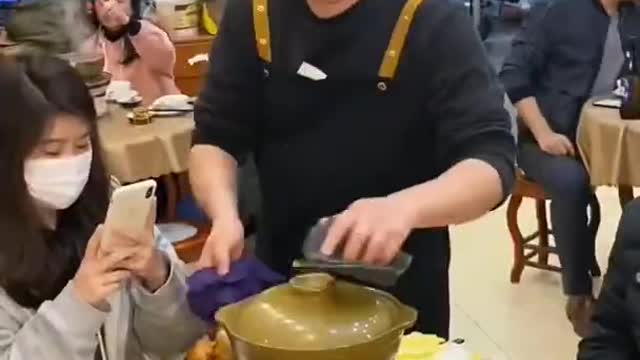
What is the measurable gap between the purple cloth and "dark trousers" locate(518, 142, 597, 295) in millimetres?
2467

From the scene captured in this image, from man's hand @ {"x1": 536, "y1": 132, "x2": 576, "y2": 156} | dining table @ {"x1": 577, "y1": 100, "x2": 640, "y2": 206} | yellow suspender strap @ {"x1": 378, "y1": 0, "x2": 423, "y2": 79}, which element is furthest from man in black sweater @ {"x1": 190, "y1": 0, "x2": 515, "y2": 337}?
man's hand @ {"x1": 536, "y1": 132, "x2": 576, "y2": 156}

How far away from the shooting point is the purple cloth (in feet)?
4.62

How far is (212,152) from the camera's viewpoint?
5.74 ft

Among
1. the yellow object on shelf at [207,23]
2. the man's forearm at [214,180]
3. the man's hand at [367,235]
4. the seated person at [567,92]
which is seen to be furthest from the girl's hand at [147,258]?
the yellow object on shelf at [207,23]

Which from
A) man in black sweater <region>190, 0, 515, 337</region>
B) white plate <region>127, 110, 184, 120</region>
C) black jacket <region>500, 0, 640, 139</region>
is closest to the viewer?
man in black sweater <region>190, 0, 515, 337</region>

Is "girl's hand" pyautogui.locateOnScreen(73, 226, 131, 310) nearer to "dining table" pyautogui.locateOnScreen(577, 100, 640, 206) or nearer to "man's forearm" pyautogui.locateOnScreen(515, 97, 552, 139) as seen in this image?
"dining table" pyautogui.locateOnScreen(577, 100, 640, 206)

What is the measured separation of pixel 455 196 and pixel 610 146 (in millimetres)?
2171

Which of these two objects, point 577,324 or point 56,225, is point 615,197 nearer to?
point 577,324

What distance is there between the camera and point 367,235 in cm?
128

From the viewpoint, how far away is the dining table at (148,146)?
3.34 m

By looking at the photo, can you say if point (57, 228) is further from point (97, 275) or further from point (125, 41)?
point (125, 41)

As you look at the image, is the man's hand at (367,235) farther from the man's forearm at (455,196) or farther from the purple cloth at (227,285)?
the purple cloth at (227,285)

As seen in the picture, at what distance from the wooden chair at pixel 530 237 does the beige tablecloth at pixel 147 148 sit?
1330mm

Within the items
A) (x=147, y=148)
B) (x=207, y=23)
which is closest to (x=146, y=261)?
(x=147, y=148)
